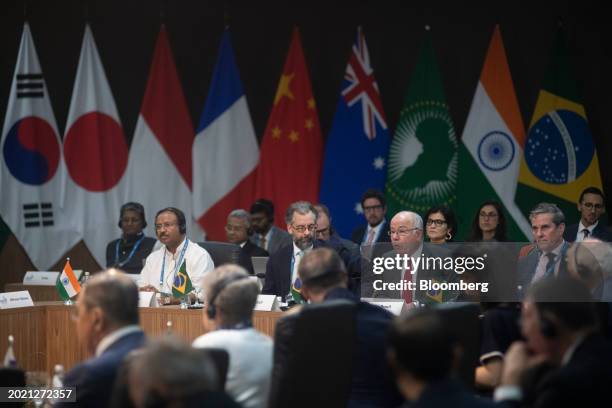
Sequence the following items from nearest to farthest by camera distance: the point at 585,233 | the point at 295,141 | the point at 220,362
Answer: the point at 220,362 → the point at 585,233 → the point at 295,141

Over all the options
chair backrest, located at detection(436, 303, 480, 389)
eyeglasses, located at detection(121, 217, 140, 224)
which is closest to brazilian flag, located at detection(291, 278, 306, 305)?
chair backrest, located at detection(436, 303, 480, 389)

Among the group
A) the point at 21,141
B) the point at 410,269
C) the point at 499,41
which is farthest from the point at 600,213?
the point at 21,141

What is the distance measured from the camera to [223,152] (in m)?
9.84

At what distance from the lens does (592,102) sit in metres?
9.40

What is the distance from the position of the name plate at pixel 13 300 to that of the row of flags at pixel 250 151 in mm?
3150

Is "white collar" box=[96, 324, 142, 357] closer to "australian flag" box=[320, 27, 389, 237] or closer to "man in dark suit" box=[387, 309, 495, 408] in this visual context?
"man in dark suit" box=[387, 309, 495, 408]

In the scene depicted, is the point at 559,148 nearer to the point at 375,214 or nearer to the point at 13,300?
the point at 375,214

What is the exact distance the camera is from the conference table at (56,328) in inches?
245

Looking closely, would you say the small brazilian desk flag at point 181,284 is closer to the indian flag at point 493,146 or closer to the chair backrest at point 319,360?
the chair backrest at point 319,360

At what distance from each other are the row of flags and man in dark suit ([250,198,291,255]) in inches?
19.7

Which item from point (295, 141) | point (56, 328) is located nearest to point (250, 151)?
point (295, 141)

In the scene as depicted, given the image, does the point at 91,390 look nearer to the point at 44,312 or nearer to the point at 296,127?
the point at 44,312

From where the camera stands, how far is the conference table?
622 cm

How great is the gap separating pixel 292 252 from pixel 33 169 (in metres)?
3.48
